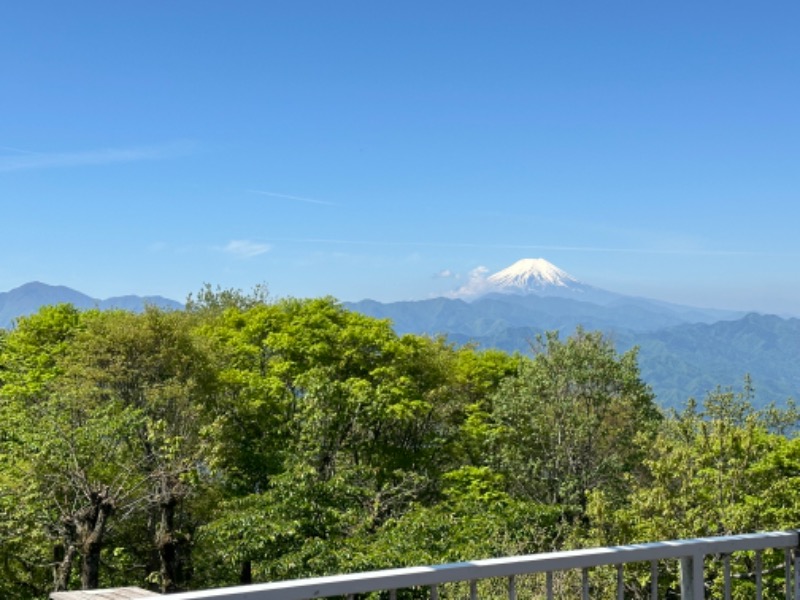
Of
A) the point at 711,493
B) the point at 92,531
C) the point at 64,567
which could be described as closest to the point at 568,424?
the point at 711,493

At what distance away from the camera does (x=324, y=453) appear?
2453 cm

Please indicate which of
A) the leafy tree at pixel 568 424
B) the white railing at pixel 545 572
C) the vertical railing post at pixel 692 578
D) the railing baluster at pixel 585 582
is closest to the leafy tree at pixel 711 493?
the leafy tree at pixel 568 424

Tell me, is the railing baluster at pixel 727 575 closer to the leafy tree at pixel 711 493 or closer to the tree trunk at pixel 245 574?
the leafy tree at pixel 711 493

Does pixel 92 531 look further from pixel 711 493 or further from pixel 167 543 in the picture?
pixel 711 493

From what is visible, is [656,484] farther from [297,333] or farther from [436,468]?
[297,333]

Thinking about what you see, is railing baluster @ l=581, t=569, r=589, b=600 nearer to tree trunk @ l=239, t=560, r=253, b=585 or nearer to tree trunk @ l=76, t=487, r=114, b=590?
tree trunk @ l=76, t=487, r=114, b=590

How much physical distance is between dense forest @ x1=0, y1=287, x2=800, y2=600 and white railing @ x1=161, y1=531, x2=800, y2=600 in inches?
295

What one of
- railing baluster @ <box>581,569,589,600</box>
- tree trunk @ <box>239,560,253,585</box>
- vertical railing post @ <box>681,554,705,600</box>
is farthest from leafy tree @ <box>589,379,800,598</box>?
railing baluster @ <box>581,569,589,600</box>

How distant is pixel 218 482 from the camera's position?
72.4 feet

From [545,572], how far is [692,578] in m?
0.75

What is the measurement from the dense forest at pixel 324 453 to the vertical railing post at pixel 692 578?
25.0ft

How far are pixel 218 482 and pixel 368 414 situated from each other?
16.5 ft

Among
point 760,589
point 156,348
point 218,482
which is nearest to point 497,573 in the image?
point 760,589

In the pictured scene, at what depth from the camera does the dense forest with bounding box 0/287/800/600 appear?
15938 millimetres
